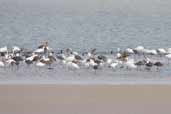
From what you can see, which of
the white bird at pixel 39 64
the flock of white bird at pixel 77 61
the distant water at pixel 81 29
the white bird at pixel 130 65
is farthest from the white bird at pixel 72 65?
the distant water at pixel 81 29

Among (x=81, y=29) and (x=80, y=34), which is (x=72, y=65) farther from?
(x=81, y=29)

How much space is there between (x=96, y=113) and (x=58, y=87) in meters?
→ 0.47

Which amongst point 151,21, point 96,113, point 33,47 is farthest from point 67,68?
point 151,21

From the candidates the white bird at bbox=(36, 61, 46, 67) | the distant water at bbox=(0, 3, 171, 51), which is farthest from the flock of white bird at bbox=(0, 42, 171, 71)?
the distant water at bbox=(0, 3, 171, 51)

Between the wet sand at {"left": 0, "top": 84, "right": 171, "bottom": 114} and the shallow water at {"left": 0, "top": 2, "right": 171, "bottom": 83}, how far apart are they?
0.38 meters

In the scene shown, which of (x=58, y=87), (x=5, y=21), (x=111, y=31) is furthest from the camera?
(x=5, y=21)

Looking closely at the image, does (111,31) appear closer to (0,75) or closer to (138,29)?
(138,29)

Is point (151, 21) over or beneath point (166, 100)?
over

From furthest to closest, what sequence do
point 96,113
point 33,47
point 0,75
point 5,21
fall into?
point 5,21
point 33,47
point 0,75
point 96,113

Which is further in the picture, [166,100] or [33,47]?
[33,47]

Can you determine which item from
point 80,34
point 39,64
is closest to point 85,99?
point 39,64

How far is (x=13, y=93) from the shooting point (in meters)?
4.14

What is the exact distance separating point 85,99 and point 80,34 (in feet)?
9.22

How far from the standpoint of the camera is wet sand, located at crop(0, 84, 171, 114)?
3.94m
